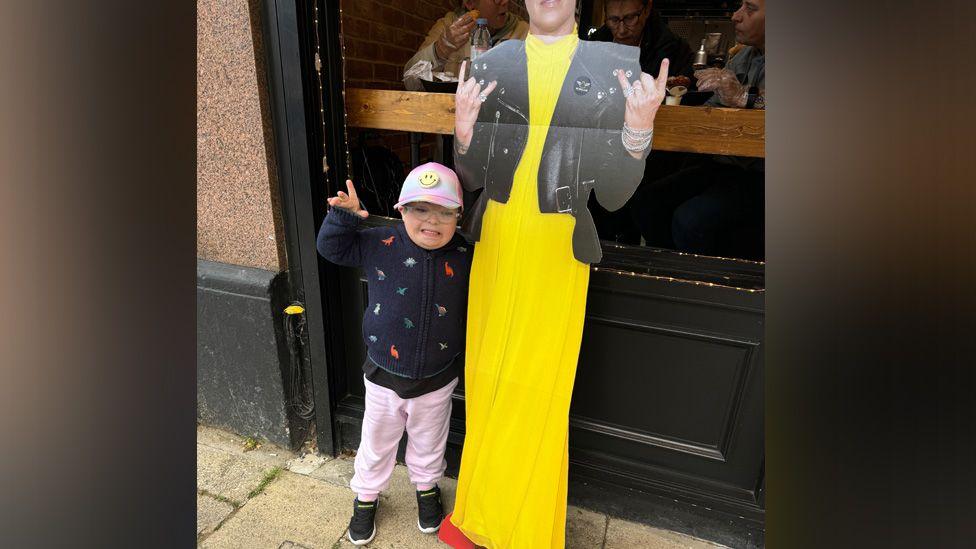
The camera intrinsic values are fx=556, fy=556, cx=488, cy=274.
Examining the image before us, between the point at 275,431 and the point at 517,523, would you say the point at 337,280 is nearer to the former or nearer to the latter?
the point at 275,431

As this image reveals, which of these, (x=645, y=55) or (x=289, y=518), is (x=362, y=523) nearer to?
(x=289, y=518)

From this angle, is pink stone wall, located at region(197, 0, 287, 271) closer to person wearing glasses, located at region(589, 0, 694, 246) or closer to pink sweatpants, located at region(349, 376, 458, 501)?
pink sweatpants, located at region(349, 376, 458, 501)

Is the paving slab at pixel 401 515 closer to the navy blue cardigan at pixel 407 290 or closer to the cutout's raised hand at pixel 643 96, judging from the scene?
the navy blue cardigan at pixel 407 290

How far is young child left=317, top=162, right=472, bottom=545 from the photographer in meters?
1.95

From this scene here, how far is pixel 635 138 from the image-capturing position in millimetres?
1720

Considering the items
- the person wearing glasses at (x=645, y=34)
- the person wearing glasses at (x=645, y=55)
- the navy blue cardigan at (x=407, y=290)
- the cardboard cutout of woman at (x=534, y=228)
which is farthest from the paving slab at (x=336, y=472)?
the person wearing glasses at (x=645, y=34)

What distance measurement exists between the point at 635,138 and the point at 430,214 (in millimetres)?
721

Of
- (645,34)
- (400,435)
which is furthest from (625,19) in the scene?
(400,435)

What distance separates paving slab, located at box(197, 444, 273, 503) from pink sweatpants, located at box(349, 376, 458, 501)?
0.64 metres

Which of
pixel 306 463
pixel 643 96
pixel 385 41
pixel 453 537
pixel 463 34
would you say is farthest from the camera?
pixel 306 463

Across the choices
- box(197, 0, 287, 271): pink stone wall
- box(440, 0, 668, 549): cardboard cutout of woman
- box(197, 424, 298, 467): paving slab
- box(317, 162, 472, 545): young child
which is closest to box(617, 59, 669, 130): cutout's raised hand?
box(440, 0, 668, 549): cardboard cutout of woman
